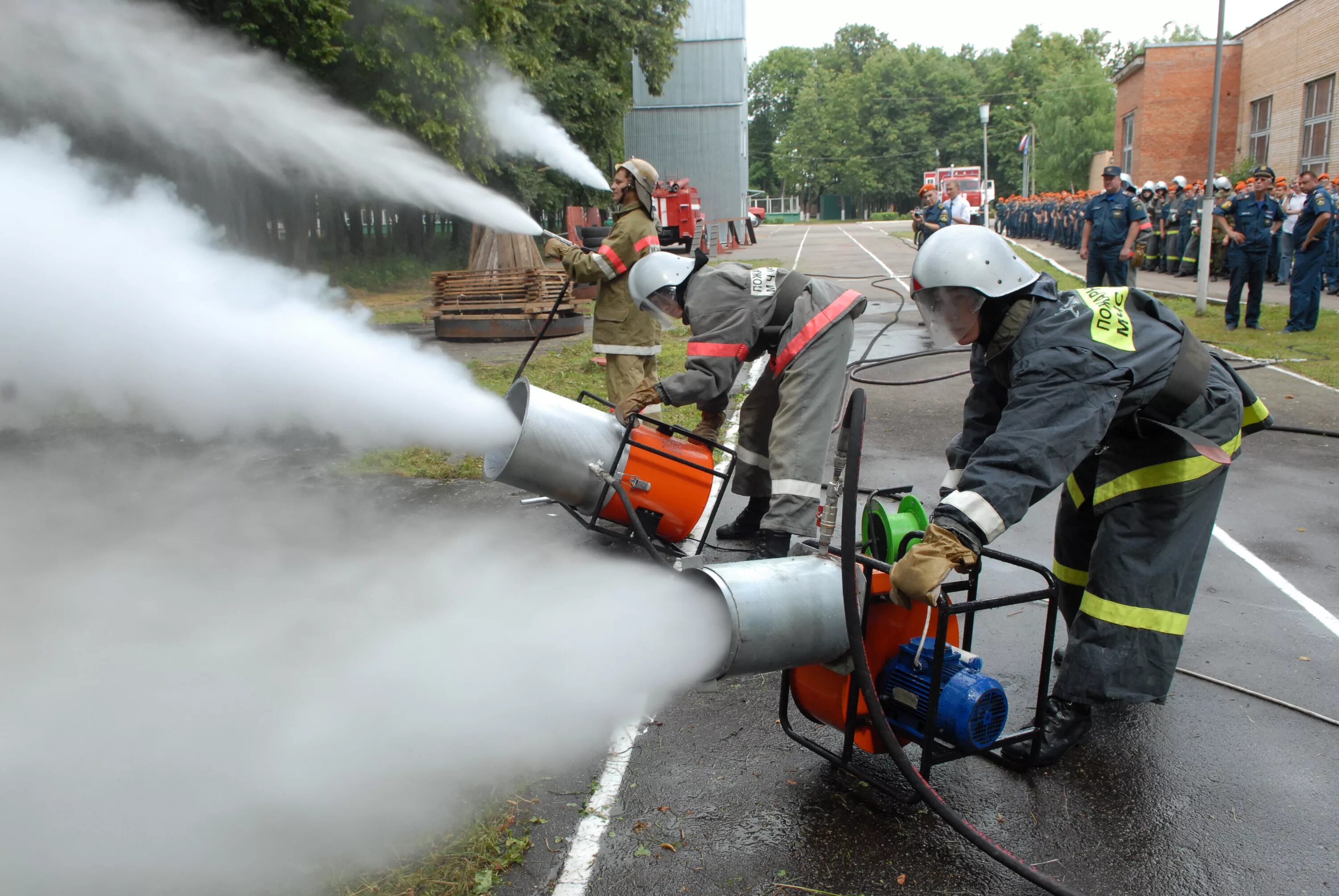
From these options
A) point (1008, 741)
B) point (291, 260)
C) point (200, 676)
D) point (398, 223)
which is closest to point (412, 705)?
point (200, 676)

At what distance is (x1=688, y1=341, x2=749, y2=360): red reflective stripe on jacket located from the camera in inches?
167

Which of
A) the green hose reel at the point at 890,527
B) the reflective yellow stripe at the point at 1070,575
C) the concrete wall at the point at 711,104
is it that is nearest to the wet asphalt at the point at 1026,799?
the reflective yellow stripe at the point at 1070,575

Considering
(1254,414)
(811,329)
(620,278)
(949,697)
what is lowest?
(949,697)

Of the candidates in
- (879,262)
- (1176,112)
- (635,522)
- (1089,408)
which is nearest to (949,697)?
(1089,408)

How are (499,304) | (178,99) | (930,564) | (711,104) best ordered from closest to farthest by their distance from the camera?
(930,564)
(178,99)
(499,304)
(711,104)

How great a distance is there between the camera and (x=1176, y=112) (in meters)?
32.1

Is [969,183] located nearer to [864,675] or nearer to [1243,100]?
[1243,100]

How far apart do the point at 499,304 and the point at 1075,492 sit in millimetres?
10208

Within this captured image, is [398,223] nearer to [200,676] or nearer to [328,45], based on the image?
[328,45]

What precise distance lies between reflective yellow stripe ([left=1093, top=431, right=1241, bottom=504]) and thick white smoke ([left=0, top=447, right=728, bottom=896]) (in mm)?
1307

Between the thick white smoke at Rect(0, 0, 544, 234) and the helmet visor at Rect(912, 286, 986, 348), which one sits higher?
the thick white smoke at Rect(0, 0, 544, 234)

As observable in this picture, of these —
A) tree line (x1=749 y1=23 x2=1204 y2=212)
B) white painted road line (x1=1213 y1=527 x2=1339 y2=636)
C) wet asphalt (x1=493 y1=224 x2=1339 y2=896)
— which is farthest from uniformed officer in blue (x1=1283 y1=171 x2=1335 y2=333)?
tree line (x1=749 y1=23 x2=1204 y2=212)

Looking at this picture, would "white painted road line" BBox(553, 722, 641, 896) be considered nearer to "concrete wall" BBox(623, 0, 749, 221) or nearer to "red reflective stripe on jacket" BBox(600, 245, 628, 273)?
"red reflective stripe on jacket" BBox(600, 245, 628, 273)

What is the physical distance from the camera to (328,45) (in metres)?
11.4
